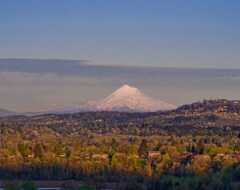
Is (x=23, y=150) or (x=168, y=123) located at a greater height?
(x=23, y=150)

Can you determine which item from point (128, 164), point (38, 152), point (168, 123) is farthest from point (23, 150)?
point (168, 123)

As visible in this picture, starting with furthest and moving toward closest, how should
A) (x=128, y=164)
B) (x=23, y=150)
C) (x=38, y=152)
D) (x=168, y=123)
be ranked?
(x=168, y=123), (x=23, y=150), (x=38, y=152), (x=128, y=164)

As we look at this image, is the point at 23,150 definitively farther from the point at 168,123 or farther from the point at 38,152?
the point at 168,123

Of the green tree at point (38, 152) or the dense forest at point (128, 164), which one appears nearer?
the dense forest at point (128, 164)

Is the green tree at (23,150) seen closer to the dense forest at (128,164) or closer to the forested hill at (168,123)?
the dense forest at (128,164)

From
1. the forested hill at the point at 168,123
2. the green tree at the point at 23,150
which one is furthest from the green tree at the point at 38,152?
the forested hill at the point at 168,123

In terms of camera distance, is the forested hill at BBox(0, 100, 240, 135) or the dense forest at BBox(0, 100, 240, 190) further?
the forested hill at BBox(0, 100, 240, 135)

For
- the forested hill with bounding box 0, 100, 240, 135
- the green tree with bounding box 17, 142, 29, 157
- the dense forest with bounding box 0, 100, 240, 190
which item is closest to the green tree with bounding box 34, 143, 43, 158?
the dense forest with bounding box 0, 100, 240, 190

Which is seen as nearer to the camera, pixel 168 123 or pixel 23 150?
pixel 23 150

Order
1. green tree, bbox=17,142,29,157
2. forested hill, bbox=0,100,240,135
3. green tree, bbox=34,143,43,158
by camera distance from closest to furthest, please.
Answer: green tree, bbox=34,143,43,158
green tree, bbox=17,142,29,157
forested hill, bbox=0,100,240,135

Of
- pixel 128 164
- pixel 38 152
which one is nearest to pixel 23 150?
pixel 38 152

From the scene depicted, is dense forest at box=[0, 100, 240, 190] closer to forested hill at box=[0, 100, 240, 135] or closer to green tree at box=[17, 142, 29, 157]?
green tree at box=[17, 142, 29, 157]

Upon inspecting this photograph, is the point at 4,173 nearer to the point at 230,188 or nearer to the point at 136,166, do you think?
the point at 136,166

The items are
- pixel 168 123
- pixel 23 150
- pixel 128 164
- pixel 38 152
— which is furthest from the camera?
pixel 168 123
